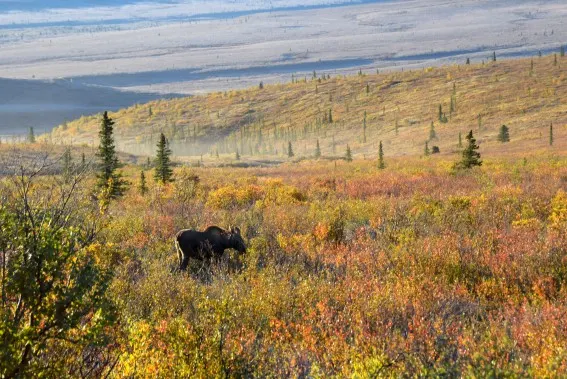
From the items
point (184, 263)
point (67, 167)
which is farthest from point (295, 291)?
point (67, 167)

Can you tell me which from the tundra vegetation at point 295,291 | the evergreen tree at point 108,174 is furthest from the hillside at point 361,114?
the tundra vegetation at point 295,291

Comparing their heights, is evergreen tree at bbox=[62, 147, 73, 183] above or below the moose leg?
above

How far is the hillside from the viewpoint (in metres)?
81.1

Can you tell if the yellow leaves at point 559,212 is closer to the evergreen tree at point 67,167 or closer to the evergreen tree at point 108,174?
the evergreen tree at point 67,167

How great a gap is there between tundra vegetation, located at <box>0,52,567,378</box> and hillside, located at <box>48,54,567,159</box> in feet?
164

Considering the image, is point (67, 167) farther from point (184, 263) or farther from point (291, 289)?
point (291, 289)

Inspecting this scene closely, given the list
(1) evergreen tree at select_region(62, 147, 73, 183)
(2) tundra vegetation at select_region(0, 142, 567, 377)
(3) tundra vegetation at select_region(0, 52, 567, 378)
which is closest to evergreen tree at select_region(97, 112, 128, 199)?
(1) evergreen tree at select_region(62, 147, 73, 183)

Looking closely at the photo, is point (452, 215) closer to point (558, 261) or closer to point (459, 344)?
point (558, 261)

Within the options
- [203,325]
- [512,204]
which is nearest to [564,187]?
[512,204]

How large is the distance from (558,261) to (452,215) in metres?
4.28

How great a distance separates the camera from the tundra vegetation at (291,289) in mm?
5129

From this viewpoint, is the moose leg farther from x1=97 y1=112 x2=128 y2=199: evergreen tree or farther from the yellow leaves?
x1=97 y1=112 x2=128 y2=199: evergreen tree

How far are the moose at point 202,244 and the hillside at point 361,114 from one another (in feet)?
174

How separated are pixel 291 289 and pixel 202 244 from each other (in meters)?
2.46
